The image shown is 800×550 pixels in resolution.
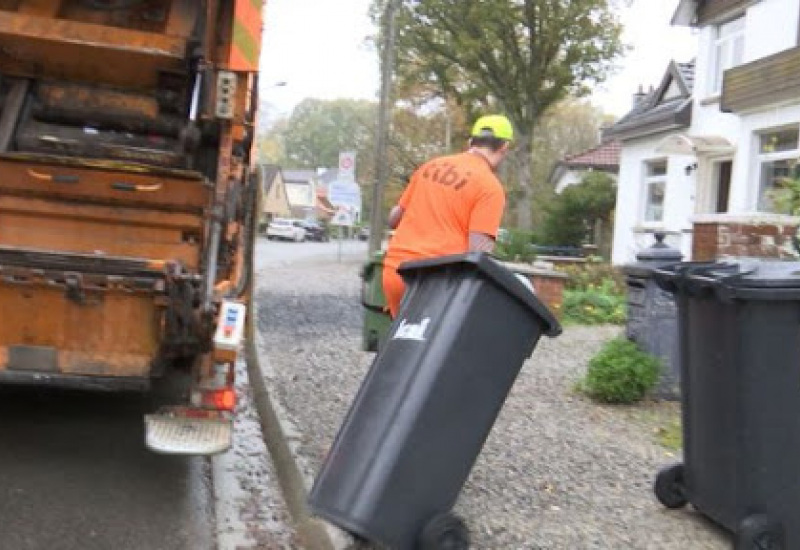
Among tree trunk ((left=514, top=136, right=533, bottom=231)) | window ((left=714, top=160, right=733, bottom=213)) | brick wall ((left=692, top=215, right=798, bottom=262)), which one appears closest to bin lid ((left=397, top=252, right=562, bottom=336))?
brick wall ((left=692, top=215, right=798, bottom=262))

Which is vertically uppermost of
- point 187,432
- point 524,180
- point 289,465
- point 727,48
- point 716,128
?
point 727,48

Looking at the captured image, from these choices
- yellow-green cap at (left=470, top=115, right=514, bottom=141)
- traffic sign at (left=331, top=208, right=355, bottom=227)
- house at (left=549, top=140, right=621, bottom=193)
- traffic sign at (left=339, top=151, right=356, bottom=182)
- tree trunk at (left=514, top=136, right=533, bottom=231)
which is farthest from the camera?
house at (left=549, top=140, right=621, bottom=193)

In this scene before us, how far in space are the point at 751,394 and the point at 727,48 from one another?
16147mm

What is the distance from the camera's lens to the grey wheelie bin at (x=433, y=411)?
11.4 ft

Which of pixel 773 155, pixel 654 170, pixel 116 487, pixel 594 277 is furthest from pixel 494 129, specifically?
pixel 654 170

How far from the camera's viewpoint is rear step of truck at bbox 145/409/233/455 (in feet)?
14.7

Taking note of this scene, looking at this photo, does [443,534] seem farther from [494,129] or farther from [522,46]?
[522,46]

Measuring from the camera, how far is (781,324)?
3619mm

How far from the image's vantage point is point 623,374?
6.56 m

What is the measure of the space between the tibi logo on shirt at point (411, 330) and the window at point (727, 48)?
1531 cm

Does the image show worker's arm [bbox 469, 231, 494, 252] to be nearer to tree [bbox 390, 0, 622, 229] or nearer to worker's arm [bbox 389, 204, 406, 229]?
worker's arm [bbox 389, 204, 406, 229]

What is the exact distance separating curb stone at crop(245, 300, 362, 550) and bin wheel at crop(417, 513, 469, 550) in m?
0.48

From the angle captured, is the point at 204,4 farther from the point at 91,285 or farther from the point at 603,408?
the point at 603,408

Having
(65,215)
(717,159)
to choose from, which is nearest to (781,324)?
(65,215)
